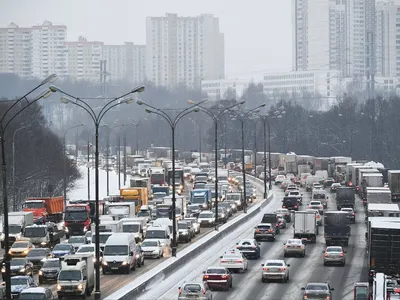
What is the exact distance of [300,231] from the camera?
7156 cm

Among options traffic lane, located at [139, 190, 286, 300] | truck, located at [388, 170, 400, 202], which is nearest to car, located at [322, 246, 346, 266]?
traffic lane, located at [139, 190, 286, 300]

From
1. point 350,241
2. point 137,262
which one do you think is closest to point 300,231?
point 350,241

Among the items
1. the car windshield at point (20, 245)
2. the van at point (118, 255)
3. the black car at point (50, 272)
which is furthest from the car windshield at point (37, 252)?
the black car at point (50, 272)

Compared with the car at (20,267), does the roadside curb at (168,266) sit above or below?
below

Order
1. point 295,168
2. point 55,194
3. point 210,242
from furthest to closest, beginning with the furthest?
point 295,168 → point 55,194 → point 210,242

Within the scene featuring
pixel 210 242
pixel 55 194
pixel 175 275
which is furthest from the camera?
pixel 55 194

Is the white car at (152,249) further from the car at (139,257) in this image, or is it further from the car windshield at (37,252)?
the car windshield at (37,252)

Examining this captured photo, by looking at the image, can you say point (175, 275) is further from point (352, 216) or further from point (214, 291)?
point (352, 216)

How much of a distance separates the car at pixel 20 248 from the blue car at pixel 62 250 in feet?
7.07

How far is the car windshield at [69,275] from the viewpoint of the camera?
45.9m

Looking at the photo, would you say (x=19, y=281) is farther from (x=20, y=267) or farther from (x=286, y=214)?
(x=286, y=214)

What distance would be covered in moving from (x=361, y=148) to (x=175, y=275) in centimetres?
13815

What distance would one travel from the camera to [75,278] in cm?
4594

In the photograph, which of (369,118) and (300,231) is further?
(369,118)
